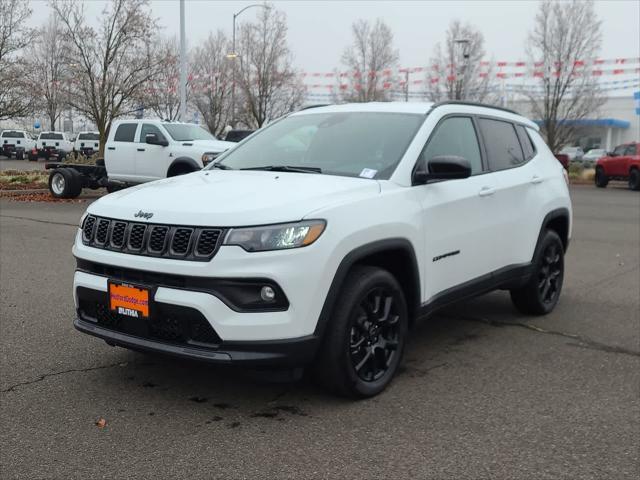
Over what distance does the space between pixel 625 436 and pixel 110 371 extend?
121 inches

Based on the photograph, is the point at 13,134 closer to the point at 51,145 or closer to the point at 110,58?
the point at 51,145

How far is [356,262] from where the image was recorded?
4.00 metres


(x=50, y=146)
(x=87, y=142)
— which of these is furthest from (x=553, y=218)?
(x=50, y=146)

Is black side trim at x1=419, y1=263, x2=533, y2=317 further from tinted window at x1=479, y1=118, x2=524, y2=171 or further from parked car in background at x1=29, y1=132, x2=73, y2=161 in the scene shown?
parked car in background at x1=29, y1=132, x2=73, y2=161

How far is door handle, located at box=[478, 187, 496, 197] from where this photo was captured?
5.08 meters

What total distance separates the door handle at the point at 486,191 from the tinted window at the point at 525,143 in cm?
98

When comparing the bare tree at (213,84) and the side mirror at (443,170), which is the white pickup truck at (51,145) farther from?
→ the side mirror at (443,170)

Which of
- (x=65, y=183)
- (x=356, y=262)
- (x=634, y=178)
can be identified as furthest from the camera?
(x=634, y=178)

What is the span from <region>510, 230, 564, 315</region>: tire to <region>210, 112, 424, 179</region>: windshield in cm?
194

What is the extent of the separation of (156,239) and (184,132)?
13059mm

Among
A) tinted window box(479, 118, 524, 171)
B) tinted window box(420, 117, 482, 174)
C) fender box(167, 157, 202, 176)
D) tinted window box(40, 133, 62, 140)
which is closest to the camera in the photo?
tinted window box(420, 117, 482, 174)

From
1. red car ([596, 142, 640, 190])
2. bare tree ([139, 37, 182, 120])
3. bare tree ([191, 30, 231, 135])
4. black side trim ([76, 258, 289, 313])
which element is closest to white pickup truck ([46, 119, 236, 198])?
bare tree ([139, 37, 182, 120])

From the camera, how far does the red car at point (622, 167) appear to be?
25.9 meters

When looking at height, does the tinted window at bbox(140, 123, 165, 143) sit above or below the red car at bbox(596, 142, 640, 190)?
above
